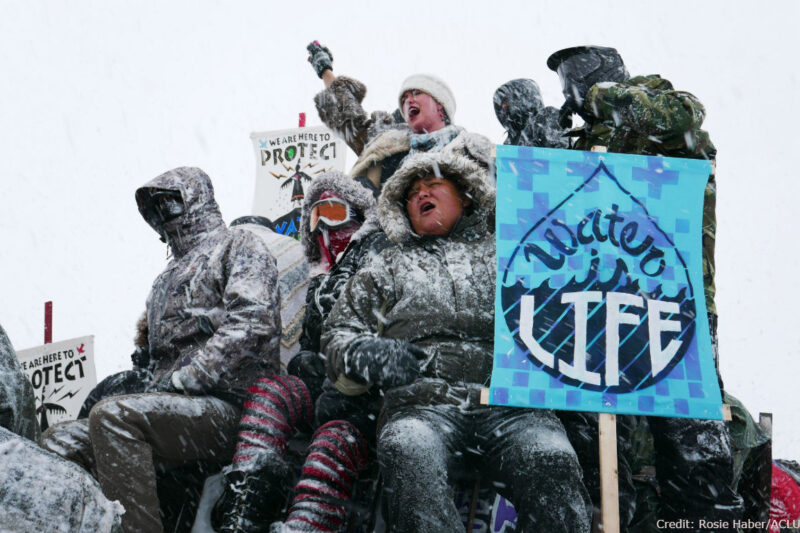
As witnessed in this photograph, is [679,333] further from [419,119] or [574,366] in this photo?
[419,119]

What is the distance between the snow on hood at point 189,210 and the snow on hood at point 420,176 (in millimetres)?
1313

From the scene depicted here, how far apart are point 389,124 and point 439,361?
3662 mm

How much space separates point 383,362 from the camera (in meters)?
3.62

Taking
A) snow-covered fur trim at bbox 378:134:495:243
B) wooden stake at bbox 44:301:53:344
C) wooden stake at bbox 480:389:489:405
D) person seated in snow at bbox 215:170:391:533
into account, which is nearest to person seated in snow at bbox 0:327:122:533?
wooden stake at bbox 480:389:489:405

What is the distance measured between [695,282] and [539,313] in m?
0.74

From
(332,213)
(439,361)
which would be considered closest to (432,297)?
(439,361)

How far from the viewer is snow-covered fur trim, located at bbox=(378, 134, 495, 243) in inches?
165

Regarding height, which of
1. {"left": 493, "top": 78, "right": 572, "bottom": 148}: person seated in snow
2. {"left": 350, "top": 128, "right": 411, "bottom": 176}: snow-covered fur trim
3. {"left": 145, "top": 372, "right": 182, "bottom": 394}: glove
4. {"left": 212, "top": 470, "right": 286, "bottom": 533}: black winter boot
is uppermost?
{"left": 493, "top": 78, "right": 572, "bottom": 148}: person seated in snow

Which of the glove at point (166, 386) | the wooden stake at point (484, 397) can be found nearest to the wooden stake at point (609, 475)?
the wooden stake at point (484, 397)

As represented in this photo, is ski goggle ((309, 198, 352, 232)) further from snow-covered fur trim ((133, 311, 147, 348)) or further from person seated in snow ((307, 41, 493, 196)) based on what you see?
snow-covered fur trim ((133, 311, 147, 348))

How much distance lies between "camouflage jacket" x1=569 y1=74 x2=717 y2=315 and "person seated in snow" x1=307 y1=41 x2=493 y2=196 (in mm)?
974

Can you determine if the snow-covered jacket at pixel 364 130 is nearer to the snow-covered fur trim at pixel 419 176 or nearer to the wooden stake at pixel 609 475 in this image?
the snow-covered fur trim at pixel 419 176

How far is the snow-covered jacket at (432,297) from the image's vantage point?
3709mm

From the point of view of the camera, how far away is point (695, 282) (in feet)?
11.9
